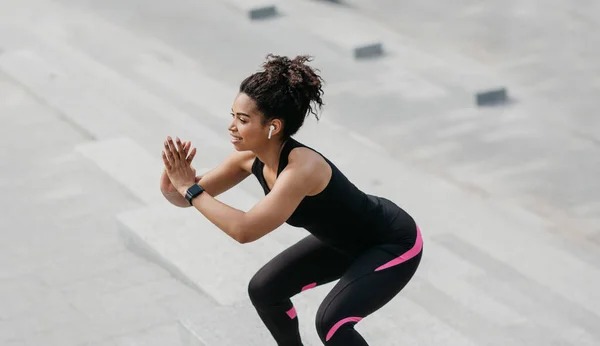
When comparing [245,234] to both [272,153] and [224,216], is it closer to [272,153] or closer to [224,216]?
A: [224,216]

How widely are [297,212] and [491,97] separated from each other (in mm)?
7188

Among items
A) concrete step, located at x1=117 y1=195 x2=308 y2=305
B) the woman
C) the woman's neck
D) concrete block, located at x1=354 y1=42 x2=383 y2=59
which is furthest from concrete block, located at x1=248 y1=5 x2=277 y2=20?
the woman's neck

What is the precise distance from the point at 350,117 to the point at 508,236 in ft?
11.0

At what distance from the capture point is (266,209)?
4664 mm

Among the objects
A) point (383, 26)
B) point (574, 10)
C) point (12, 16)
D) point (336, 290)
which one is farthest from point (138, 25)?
point (336, 290)

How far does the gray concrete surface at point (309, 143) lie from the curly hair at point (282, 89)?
5.50 ft

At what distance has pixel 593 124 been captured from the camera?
11125 millimetres

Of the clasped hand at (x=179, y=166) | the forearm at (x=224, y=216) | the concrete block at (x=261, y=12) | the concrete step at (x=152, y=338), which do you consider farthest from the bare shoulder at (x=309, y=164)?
the concrete block at (x=261, y=12)

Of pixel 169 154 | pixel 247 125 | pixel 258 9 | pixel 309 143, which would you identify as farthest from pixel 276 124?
pixel 258 9

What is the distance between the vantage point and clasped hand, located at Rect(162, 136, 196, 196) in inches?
187

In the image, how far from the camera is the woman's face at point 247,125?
4738mm

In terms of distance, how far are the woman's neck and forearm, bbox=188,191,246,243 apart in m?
0.33

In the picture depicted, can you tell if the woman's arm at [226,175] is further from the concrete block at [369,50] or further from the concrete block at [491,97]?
the concrete block at [369,50]

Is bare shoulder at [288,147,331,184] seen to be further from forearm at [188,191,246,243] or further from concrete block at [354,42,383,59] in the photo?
concrete block at [354,42,383,59]
